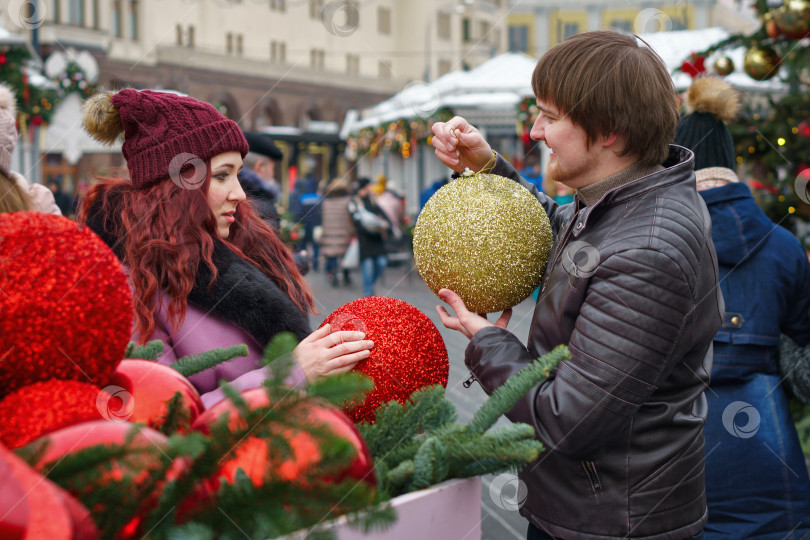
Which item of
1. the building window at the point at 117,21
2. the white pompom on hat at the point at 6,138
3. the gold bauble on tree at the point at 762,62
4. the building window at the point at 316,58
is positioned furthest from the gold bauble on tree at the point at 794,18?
the building window at the point at 316,58

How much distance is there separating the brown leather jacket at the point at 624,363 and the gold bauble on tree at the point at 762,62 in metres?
3.22

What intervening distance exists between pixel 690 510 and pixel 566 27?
168ft

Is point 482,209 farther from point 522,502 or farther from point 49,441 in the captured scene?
point 49,441

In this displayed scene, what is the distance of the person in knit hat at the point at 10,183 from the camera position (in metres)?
1.94

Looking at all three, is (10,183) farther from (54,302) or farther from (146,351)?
(54,302)

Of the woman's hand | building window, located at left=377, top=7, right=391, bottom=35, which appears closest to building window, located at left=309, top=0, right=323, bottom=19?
building window, located at left=377, top=7, right=391, bottom=35

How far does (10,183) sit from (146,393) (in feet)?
4.53

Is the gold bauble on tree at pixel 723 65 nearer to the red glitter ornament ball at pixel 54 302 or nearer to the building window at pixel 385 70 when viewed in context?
the red glitter ornament ball at pixel 54 302

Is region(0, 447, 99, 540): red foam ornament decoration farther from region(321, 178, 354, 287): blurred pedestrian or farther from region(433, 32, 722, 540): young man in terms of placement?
region(321, 178, 354, 287): blurred pedestrian

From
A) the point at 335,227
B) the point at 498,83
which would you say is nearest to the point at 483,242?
the point at 498,83

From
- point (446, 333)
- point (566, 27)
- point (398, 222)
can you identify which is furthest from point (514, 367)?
point (566, 27)

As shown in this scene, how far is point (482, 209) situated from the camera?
150 centimetres

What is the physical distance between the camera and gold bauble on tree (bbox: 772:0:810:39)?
3.99 m

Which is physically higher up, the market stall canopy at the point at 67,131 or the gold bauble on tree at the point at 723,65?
the gold bauble on tree at the point at 723,65
